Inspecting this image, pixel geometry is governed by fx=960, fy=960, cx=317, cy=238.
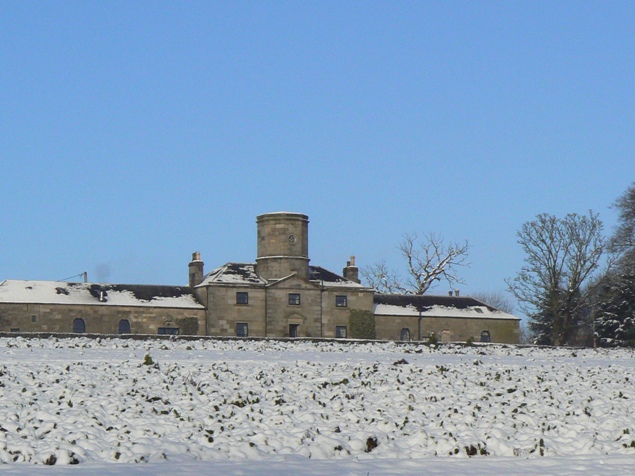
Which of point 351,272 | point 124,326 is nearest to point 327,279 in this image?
point 351,272

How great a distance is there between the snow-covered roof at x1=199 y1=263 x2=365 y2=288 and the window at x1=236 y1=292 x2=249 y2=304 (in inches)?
28.8

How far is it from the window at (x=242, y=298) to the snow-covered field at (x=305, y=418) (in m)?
36.4

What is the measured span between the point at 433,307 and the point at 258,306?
12963mm

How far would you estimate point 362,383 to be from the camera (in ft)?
73.0

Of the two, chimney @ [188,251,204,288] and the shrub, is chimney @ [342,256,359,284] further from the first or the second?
chimney @ [188,251,204,288]

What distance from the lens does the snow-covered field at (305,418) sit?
48.9 ft

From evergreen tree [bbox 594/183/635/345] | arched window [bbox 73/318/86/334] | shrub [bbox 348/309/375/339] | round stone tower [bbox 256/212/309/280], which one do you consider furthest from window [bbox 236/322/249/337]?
evergreen tree [bbox 594/183/635/345]

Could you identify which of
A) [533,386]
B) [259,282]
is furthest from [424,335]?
[533,386]

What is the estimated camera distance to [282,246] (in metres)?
65.1

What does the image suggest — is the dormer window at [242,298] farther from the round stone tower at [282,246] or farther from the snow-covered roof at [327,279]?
the snow-covered roof at [327,279]

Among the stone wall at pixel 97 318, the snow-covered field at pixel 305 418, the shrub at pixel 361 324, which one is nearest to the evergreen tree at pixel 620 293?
the shrub at pixel 361 324

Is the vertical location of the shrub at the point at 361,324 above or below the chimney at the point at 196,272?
below

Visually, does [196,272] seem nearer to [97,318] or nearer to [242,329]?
[242,329]

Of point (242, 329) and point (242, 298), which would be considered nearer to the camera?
point (242, 329)
